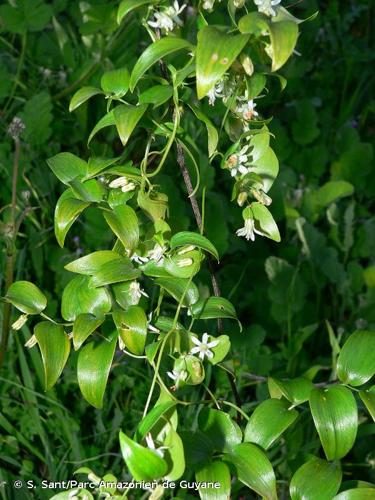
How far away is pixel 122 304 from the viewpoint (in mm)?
948

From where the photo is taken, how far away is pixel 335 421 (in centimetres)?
89

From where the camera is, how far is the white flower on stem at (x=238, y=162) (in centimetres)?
94

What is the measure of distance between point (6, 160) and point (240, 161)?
1011mm

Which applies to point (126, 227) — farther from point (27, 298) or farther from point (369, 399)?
point (369, 399)

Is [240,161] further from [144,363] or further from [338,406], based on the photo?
[144,363]

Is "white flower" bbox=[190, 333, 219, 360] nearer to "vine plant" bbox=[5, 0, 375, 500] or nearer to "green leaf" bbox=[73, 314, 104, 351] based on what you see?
"vine plant" bbox=[5, 0, 375, 500]

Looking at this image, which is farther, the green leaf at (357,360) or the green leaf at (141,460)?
the green leaf at (357,360)

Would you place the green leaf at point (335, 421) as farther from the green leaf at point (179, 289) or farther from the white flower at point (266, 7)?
the white flower at point (266, 7)

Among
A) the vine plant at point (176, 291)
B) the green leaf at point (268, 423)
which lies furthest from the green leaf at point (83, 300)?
the green leaf at point (268, 423)

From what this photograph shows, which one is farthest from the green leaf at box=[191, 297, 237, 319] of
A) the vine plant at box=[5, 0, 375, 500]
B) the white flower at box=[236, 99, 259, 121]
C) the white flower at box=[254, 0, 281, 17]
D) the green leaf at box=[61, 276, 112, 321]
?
the white flower at box=[254, 0, 281, 17]

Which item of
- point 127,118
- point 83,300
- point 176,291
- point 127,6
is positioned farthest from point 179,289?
point 127,6

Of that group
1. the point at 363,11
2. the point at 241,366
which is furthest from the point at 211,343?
the point at 363,11

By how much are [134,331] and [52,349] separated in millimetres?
94

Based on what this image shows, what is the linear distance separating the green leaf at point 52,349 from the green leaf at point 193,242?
0.51 ft
